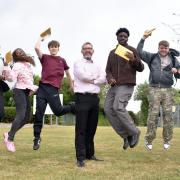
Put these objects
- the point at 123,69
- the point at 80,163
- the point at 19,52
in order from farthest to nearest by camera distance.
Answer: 1. the point at 19,52
2. the point at 123,69
3. the point at 80,163

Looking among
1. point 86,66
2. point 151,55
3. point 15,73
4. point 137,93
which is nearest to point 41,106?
point 15,73

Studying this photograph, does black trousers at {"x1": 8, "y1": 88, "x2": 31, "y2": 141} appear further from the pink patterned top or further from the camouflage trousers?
the camouflage trousers

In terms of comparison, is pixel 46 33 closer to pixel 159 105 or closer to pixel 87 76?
pixel 87 76

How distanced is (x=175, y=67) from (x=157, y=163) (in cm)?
200

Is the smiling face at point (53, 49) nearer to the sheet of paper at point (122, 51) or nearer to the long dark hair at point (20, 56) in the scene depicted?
the long dark hair at point (20, 56)

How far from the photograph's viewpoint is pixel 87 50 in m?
7.66

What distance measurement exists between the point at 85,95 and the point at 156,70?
186cm

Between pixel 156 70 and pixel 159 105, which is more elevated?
pixel 156 70

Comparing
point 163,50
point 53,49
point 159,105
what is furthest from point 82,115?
point 163,50

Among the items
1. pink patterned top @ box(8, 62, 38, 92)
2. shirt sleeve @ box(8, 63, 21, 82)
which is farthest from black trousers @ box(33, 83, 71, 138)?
shirt sleeve @ box(8, 63, 21, 82)

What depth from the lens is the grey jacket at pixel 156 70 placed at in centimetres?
867

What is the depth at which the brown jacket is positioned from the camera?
308 inches

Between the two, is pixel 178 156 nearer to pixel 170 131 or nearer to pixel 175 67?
pixel 170 131

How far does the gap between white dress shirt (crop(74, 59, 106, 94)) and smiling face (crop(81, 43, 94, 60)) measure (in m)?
0.08
